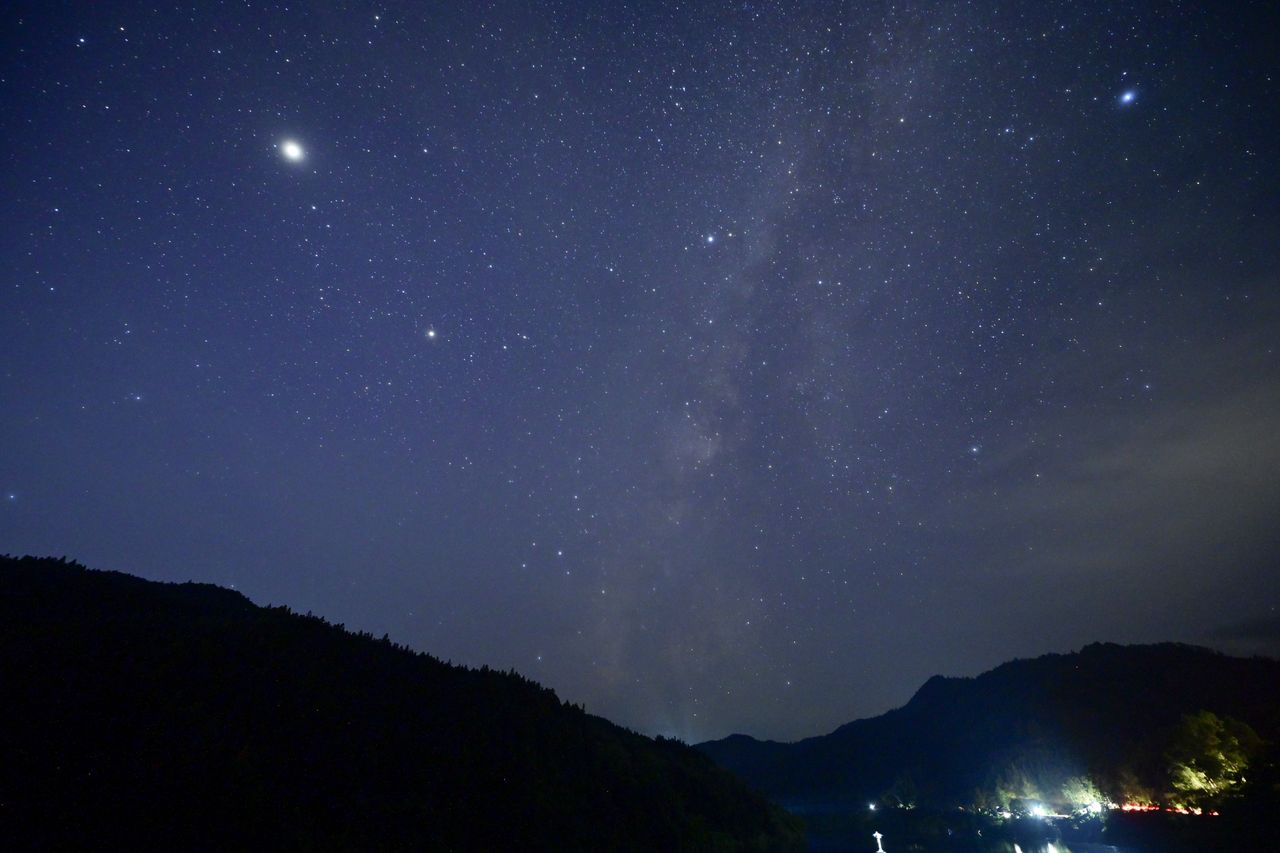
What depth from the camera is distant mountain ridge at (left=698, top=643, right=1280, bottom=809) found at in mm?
67000

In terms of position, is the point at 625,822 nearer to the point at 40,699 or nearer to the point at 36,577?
the point at 40,699

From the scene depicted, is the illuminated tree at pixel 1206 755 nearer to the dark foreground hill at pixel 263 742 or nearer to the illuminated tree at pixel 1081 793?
the illuminated tree at pixel 1081 793

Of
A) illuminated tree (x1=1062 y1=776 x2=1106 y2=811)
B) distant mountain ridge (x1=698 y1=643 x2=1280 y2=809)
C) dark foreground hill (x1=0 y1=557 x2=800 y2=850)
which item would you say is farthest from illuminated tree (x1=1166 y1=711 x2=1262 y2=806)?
dark foreground hill (x1=0 y1=557 x2=800 y2=850)

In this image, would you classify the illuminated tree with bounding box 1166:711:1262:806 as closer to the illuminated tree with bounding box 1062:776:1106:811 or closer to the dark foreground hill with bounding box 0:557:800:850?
the illuminated tree with bounding box 1062:776:1106:811

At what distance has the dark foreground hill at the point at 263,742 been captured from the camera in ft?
29.7

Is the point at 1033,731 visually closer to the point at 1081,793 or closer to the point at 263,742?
the point at 1081,793

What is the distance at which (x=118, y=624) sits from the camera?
13.9m

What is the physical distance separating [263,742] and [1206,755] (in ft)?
226

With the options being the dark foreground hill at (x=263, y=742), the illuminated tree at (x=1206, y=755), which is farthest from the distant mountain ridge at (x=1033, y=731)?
the dark foreground hill at (x=263, y=742)

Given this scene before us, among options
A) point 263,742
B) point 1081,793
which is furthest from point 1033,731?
point 263,742

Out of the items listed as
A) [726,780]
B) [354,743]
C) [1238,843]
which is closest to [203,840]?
[354,743]

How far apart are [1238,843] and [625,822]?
33.5 meters

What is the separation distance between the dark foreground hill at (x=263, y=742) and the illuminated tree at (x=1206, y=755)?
50.6 m

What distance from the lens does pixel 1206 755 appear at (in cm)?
4325
